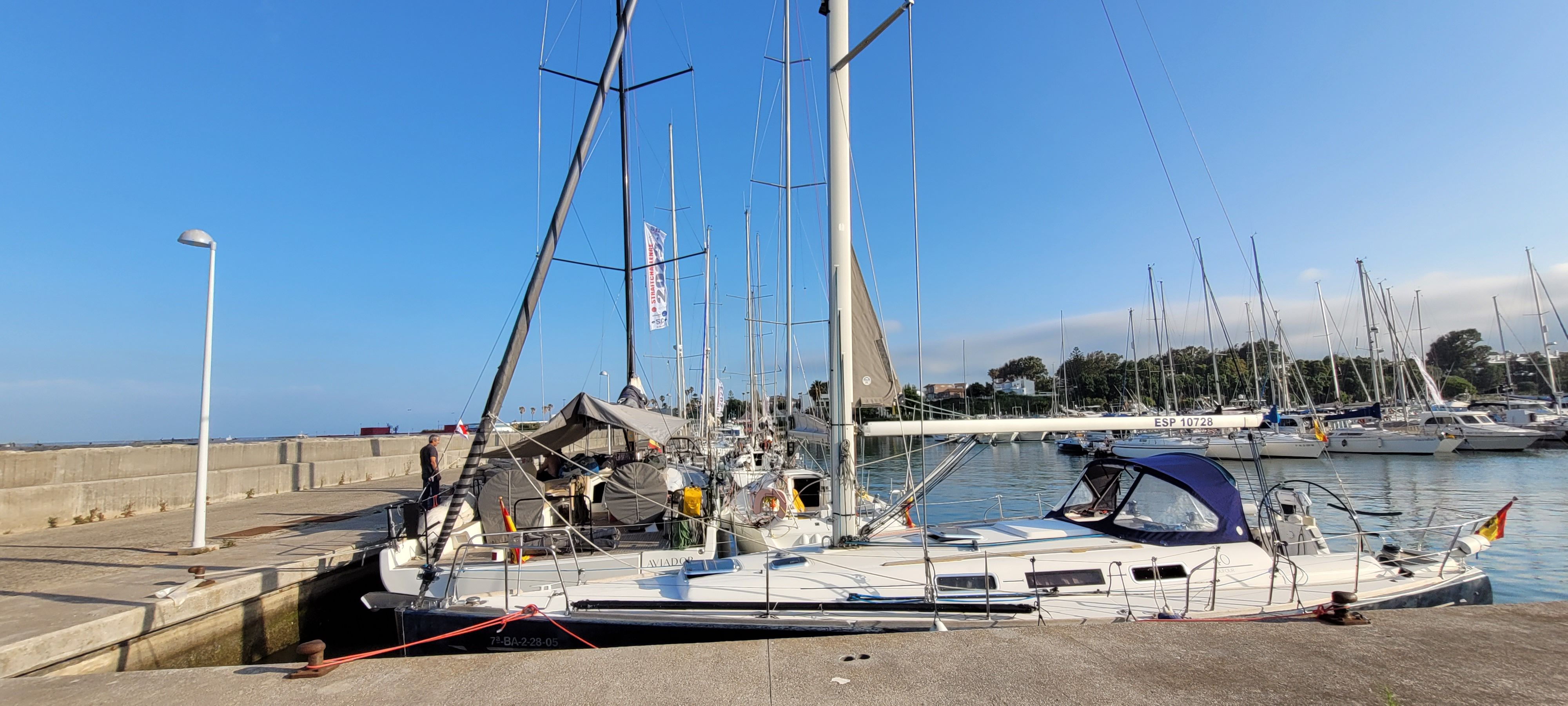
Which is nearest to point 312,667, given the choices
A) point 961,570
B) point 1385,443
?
point 961,570

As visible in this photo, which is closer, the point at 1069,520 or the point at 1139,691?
the point at 1139,691

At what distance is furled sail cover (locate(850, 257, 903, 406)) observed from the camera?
811 centimetres

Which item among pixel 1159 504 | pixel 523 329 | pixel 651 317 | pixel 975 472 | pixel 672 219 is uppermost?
pixel 672 219

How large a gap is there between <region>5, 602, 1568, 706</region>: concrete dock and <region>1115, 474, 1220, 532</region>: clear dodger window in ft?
10.1

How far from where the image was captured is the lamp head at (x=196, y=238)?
928 cm

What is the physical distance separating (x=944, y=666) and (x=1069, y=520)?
223 inches

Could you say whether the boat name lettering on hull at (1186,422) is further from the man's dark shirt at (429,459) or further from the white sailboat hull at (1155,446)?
the white sailboat hull at (1155,446)

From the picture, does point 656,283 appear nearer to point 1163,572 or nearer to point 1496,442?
point 1163,572

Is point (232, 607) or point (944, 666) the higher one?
point (944, 666)

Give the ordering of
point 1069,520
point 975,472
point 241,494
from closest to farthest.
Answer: point 1069,520 → point 241,494 → point 975,472

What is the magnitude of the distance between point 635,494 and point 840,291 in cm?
436

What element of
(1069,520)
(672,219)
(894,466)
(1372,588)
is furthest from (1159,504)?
(894,466)

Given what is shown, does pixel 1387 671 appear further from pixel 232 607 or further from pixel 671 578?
pixel 232 607

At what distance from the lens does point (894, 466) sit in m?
43.3
